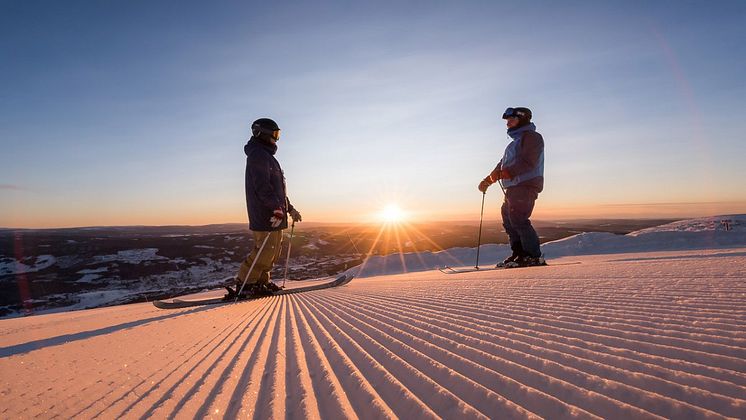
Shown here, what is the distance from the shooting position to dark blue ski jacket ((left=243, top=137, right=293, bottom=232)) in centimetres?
495

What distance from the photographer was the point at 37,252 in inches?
1202

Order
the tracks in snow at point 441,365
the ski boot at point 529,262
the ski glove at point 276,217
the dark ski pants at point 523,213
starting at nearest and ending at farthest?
the tracks in snow at point 441,365
the ski glove at point 276,217
the dark ski pants at point 523,213
the ski boot at point 529,262

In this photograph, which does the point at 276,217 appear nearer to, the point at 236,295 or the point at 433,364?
the point at 236,295

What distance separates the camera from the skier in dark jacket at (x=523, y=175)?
5457 millimetres

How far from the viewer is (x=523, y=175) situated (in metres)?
5.51

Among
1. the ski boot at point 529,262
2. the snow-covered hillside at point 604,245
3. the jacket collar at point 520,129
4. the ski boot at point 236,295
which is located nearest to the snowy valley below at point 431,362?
the ski boot at point 236,295

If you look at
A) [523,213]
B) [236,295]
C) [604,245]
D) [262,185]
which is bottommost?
[236,295]

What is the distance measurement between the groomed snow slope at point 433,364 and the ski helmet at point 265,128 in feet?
10.7

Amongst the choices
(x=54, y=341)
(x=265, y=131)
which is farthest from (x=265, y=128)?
(x=54, y=341)

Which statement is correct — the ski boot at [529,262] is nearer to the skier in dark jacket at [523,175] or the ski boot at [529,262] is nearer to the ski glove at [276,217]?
the skier in dark jacket at [523,175]

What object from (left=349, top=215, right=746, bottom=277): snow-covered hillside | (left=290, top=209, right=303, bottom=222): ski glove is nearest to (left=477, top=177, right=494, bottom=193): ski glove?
(left=349, top=215, right=746, bottom=277): snow-covered hillside

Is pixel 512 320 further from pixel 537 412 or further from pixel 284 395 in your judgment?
pixel 284 395

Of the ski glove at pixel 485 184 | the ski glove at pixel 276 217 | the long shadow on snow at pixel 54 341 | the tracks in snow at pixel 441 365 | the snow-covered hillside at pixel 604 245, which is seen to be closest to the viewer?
the tracks in snow at pixel 441 365

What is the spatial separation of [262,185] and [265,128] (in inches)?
33.4
